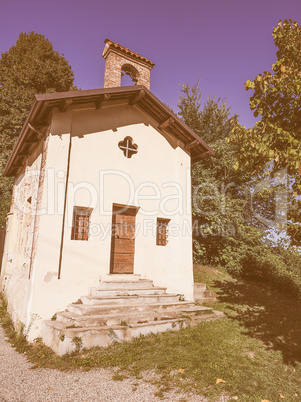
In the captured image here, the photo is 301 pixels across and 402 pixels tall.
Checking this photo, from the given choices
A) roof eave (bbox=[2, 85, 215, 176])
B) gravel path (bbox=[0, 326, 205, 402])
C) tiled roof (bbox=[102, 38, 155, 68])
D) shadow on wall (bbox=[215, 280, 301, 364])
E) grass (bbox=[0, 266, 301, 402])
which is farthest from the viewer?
tiled roof (bbox=[102, 38, 155, 68])

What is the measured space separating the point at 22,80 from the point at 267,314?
19486 mm

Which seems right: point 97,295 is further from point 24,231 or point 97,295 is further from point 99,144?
point 99,144

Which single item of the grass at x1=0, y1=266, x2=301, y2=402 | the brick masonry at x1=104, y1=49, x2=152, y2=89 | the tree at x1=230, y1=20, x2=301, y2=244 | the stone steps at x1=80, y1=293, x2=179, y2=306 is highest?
the brick masonry at x1=104, y1=49, x2=152, y2=89

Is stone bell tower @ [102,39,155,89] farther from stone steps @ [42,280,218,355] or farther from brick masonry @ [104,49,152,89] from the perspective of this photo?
stone steps @ [42,280,218,355]

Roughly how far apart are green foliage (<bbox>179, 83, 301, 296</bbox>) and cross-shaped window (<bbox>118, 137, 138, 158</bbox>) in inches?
168

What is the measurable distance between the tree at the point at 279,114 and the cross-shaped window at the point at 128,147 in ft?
13.2

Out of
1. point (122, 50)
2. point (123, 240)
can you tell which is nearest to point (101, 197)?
point (123, 240)

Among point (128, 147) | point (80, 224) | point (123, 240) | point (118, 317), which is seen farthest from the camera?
point (128, 147)

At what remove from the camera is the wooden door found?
7.88 metres

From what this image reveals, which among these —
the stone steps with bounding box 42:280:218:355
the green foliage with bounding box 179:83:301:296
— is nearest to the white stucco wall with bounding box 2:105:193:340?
the stone steps with bounding box 42:280:218:355

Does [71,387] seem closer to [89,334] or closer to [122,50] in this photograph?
[89,334]

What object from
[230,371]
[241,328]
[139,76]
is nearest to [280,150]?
[230,371]

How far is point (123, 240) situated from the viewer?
319 inches

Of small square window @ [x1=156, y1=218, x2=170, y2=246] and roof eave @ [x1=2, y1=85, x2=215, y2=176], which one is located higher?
roof eave @ [x1=2, y1=85, x2=215, y2=176]
